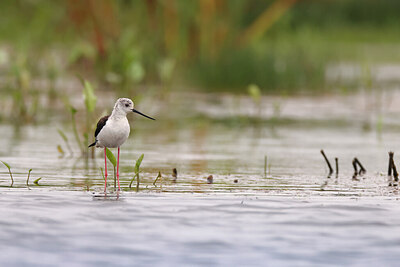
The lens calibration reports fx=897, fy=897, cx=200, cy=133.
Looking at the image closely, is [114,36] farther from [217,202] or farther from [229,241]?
[229,241]

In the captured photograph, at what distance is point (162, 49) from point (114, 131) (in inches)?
396

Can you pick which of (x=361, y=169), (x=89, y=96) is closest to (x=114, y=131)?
(x=89, y=96)

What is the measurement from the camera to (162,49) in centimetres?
1608

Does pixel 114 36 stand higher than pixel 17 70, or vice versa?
pixel 114 36

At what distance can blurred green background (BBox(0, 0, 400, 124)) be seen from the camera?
555 inches

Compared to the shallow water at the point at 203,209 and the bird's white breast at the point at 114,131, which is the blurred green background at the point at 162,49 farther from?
the bird's white breast at the point at 114,131

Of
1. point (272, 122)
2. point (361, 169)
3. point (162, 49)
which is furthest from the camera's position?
point (162, 49)

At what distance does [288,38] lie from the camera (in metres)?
20.7

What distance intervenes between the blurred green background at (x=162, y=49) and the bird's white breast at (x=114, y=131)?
17.1 feet

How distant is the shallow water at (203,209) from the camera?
14.8 feet

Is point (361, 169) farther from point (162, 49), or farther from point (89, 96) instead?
point (162, 49)

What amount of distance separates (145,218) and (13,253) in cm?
97

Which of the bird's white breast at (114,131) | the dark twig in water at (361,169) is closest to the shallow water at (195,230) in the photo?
the bird's white breast at (114,131)

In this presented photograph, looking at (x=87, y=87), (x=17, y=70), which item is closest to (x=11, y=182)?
(x=87, y=87)
